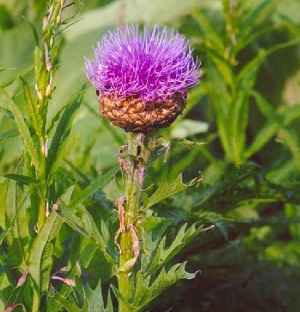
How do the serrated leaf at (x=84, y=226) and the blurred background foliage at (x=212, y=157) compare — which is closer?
the serrated leaf at (x=84, y=226)

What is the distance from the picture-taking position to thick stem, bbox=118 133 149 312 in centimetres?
160

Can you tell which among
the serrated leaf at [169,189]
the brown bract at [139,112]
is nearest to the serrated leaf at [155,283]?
the serrated leaf at [169,189]

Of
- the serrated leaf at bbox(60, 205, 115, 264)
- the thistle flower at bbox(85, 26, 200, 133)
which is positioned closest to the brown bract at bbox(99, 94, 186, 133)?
the thistle flower at bbox(85, 26, 200, 133)

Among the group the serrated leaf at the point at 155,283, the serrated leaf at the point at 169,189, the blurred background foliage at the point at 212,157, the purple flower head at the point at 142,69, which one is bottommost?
the blurred background foliage at the point at 212,157

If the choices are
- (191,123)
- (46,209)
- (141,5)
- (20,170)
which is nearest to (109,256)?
(46,209)

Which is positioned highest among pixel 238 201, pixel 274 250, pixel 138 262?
pixel 138 262

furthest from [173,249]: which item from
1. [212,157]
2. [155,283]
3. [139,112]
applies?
[212,157]

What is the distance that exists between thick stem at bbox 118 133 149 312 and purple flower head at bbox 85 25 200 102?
3.3 inches

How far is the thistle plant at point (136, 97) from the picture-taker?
5.15 ft

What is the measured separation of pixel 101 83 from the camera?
160 centimetres

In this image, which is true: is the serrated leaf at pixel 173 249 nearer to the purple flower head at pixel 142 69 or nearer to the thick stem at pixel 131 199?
the thick stem at pixel 131 199

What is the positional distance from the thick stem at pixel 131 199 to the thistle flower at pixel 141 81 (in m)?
0.03

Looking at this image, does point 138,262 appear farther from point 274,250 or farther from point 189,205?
point 274,250

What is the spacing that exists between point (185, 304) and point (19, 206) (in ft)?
2.28
